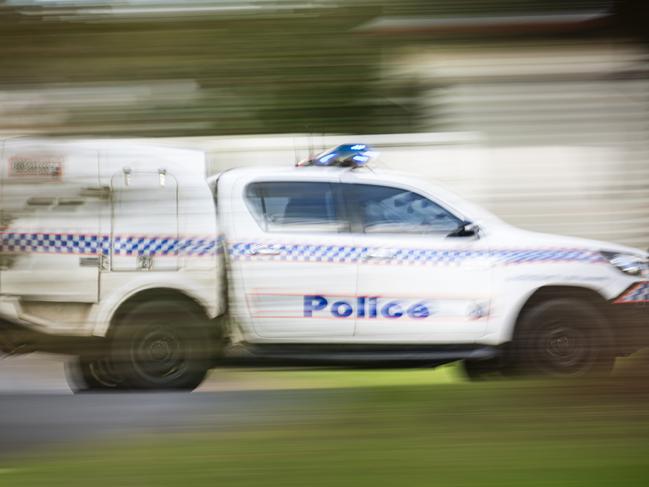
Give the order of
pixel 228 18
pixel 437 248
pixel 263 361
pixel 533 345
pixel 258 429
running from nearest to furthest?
pixel 228 18 < pixel 258 429 < pixel 533 345 < pixel 263 361 < pixel 437 248

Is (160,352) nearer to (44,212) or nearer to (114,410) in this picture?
(114,410)

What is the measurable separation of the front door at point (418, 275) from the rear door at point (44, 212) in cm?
137

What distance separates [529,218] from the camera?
1564 mm

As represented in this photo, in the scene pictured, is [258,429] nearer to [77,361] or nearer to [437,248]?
[77,361]

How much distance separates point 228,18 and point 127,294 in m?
0.56

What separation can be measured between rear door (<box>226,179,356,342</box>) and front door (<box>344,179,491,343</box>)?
0.35 meters

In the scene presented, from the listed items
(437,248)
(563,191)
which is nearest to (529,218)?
(563,191)

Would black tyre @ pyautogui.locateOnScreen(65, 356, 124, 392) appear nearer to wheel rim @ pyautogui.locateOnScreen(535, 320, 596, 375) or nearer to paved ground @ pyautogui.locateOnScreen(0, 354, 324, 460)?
paved ground @ pyautogui.locateOnScreen(0, 354, 324, 460)

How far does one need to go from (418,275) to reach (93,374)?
2.15 meters

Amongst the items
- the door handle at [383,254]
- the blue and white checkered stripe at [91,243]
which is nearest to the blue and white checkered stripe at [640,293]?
the blue and white checkered stripe at [91,243]

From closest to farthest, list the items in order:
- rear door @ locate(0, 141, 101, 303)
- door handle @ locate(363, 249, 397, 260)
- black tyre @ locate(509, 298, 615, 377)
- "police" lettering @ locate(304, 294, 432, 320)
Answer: rear door @ locate(0, 141, 101, 303)
black tyre @ locate(509, 298, 615, 377)
"police" lettering @ locate(304, 294, 432, 320)
door handle @ locate(363, 249, 397, 260)

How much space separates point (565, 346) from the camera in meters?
1.56

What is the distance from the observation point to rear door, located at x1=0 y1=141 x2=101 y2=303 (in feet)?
4.66

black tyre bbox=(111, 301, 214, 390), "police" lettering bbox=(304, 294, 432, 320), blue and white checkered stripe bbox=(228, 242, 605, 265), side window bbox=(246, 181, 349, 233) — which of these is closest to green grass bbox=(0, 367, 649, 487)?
black tyre bbox=(111, 301, 214, 390)
